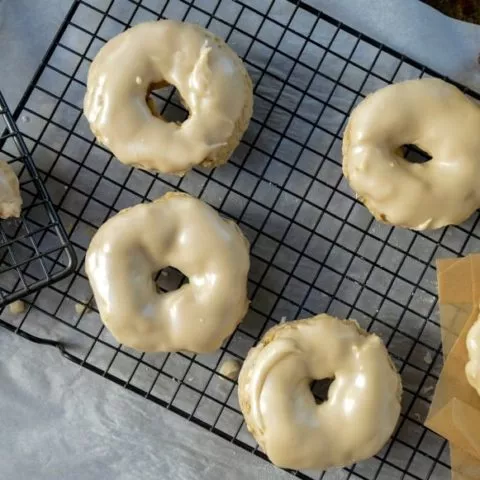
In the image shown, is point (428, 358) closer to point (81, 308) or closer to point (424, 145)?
point (424, 145)

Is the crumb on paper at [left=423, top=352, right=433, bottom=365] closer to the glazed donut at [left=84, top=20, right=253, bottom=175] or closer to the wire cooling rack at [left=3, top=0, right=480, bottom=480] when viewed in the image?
the wire cooling rack at [left=3, top=0, right=480, bottom=480]

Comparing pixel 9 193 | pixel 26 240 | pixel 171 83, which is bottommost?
pixel 26 240

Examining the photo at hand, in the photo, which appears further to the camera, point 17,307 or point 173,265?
point 17,307

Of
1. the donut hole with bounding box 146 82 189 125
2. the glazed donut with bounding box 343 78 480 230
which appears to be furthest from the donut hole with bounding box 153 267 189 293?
the glazed donut with bounding box 343 78 480 230

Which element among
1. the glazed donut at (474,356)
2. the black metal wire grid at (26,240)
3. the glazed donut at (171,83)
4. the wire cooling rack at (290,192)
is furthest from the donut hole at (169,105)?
the glazed donut at (474,356)

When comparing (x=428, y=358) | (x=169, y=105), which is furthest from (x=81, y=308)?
(x=428, y=358)

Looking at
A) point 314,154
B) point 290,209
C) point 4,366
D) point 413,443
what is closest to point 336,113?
point 314,154
